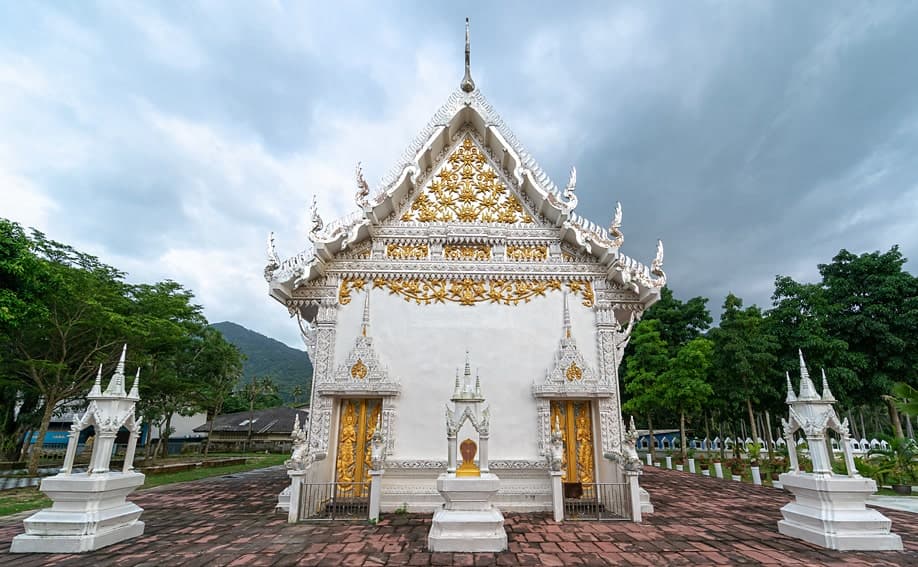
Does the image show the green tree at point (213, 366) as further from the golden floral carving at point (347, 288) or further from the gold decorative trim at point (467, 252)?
the gold decorative trim at point (467, 252)

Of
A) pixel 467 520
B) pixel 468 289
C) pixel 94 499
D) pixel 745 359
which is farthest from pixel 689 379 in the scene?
pixel 94 499

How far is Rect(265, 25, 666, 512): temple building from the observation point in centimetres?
761

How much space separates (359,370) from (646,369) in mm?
17667

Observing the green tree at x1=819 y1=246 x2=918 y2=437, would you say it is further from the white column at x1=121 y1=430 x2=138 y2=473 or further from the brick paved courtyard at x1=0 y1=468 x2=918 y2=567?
the white column at x1=121 y1=430 x2=138 y2=473

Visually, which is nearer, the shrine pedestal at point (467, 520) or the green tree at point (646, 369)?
the shrine pedestal at point (467, 520)

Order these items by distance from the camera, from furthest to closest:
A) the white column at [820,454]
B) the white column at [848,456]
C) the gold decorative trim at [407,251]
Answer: the gold decorative trim at [407,251]
the white column at [820,454]
the white column at [848,456]

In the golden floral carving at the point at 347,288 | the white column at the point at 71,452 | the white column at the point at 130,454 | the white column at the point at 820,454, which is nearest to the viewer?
the white column at the point at 71,452

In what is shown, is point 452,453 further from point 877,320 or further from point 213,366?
point 213,366

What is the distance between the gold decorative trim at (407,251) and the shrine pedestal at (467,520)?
4.38 m

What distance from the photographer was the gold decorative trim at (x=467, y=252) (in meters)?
8.67

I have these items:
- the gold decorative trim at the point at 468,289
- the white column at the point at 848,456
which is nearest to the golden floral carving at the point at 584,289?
the gold decorative trim at the point at 468,289

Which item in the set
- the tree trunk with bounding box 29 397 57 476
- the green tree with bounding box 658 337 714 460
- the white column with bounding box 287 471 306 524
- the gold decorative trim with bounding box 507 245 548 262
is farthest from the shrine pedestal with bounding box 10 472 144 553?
the green tree with bounding box 658 337 714 460

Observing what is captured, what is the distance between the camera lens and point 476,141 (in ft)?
30.7

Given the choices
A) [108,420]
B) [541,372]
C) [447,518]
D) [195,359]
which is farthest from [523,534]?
[195,359]
